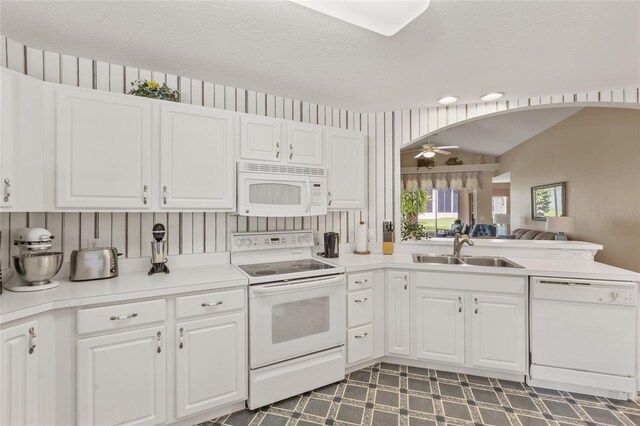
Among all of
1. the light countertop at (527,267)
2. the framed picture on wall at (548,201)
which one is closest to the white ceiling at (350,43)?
the light countertop at (527,267)

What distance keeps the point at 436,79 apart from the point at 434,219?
145 inches

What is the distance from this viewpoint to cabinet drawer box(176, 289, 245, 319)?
5.92ft

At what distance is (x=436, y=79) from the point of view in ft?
7.91

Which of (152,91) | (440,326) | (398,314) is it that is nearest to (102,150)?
(152,91)

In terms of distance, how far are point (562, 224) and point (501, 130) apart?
163cm

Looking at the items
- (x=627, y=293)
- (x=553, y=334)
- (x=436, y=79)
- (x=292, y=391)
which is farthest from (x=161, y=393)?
(x=627, y=293)

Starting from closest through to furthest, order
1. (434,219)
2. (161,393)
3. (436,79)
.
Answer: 1. (161,393)
2. (436,79)
3. (434,219)

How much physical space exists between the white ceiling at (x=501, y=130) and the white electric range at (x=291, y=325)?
239 cm

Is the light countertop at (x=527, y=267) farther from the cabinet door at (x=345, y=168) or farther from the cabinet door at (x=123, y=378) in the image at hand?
the cabinet door at (x=123, y=378)

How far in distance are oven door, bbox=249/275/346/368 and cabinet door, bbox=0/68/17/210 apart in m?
1.38

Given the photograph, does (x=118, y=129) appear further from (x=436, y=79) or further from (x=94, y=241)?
(x=436, y=79)

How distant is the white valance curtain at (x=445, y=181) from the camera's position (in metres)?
5.66

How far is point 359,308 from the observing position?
2.48 m

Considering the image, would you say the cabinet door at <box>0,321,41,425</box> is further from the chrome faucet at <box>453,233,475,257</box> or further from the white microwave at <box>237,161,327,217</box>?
the chrome faucet at <box>453,233,475,257</box>
